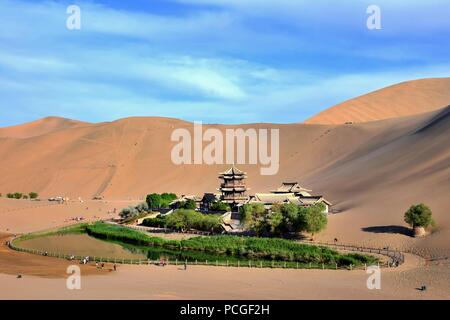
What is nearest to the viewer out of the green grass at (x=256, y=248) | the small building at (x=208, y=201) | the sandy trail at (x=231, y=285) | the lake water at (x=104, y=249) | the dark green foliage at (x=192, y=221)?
the sandy trail at (x=231, y=285)

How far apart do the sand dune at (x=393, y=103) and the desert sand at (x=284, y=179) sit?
90cm

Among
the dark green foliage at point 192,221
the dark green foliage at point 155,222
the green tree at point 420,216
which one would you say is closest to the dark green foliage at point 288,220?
the dark green foliage at point 192,221

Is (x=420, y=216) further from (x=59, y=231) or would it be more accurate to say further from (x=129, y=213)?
(x=129, y=213)

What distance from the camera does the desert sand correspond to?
1211 inches

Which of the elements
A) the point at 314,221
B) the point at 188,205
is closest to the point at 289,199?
the point at 314,221

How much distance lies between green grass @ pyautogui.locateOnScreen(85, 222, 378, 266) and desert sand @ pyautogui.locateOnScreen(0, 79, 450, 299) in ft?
15.6

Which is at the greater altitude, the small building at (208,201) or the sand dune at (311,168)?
the sand dune at (311,168)

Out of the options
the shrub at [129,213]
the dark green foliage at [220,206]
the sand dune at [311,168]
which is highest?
the sand dune at [311,168]

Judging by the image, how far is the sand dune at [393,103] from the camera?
5748 inches

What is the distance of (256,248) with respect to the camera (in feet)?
146

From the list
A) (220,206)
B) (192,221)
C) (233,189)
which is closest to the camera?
(192,221)

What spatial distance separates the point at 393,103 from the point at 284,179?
63.5m

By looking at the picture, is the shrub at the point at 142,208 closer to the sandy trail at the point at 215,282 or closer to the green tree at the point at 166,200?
the green tree at the point at 166,200
